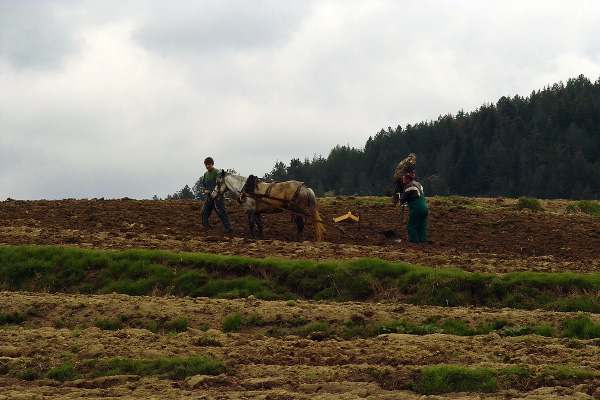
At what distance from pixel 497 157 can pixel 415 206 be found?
62.3 m

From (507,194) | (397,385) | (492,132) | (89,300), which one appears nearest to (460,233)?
(89,300)

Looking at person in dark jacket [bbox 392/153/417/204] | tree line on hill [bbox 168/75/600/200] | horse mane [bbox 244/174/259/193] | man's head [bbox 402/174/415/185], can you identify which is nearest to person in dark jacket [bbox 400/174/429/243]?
man's head [bbox 402/174/415/185]

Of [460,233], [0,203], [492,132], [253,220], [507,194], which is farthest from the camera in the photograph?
[492,132]

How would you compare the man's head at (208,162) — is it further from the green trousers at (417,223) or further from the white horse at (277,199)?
the green trousers at (417,223)

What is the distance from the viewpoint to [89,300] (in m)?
14.1

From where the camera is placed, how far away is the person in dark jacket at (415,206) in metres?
19.8

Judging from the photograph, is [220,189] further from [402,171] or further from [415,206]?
[415,206]

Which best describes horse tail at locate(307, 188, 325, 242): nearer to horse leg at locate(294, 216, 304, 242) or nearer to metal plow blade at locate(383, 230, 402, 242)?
horse leg at locate(294, 216, 304, 242)

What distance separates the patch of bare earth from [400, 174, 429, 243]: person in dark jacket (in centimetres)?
38

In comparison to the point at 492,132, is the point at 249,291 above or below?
below

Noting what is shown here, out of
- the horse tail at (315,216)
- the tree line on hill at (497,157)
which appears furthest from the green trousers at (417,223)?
the tree line on hill at (497,157)

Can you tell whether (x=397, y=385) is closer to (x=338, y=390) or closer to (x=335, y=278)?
(x=338, y=390)

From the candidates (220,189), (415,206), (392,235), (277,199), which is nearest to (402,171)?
(415,206)

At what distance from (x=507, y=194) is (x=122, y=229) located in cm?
5947
